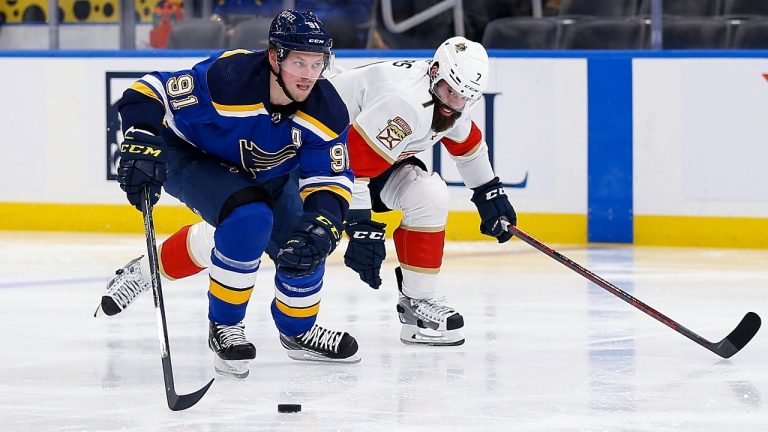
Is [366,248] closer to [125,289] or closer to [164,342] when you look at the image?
[125,289]

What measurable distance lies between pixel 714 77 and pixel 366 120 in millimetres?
3143

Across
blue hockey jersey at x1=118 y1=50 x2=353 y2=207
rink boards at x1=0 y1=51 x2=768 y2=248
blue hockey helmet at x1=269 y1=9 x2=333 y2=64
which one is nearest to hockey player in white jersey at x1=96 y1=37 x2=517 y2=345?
blue hockey jersey at x1=118 y1=50 x2=353 y2=207

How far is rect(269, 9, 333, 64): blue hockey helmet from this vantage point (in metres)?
3.11

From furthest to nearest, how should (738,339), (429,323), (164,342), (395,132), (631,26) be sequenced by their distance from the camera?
(631,26), (429,323), (395,132), (738,339), (164,342)

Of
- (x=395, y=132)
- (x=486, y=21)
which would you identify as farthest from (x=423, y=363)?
(x=486, y=21)

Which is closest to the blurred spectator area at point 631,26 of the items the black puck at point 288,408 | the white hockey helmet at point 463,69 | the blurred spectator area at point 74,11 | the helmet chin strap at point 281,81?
the blurred spectator area at point 74,11

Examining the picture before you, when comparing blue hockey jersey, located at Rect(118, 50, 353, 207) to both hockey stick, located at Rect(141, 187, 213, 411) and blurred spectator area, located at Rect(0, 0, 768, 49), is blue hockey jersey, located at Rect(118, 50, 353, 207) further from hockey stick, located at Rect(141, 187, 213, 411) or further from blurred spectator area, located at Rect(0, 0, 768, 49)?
blurred spectator area, located at Rect(0, 0, 768, 49)

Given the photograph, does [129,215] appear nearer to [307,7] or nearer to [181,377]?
[307,7]

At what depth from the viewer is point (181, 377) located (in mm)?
3230

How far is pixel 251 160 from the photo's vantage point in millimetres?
3324

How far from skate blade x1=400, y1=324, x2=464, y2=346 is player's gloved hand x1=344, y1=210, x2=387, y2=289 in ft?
0.79

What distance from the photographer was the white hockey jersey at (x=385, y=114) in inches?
146

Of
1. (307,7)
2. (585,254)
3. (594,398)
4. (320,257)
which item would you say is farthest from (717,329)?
(307,7)

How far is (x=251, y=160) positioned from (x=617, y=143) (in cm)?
356
